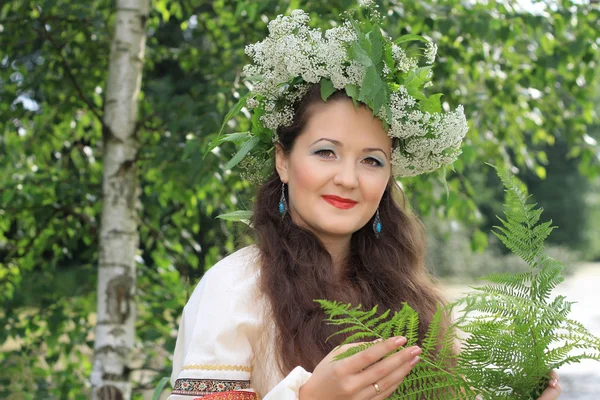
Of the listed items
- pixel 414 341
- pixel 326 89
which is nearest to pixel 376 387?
pixel 414 341

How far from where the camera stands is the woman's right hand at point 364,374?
122 centimetres

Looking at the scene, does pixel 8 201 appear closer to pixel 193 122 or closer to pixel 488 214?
pixel 193 122

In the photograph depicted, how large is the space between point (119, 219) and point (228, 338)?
160 cm

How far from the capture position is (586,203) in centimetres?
2283

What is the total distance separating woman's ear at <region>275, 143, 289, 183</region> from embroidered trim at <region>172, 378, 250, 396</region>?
56 centimetres

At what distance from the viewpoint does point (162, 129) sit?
3.43m

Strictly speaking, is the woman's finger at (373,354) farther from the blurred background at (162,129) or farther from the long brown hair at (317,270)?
the blurred background at (162,129)

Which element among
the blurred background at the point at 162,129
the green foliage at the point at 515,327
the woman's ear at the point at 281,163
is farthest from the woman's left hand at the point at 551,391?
the blurred background at the point at 162,129

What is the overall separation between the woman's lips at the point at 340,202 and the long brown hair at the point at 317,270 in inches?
4.6

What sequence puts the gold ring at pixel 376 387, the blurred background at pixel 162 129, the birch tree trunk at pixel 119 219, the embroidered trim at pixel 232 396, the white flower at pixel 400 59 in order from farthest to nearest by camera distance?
1. the blurred background at pixel 162 129
2. the birch tree trunk at pixel 119 219
3. the white flower at pixel 400 59
4. the embroidered trim at pixel 232 396
5. the gold ring at pixel 376 387

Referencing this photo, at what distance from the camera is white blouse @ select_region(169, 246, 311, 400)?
1613 millimetres

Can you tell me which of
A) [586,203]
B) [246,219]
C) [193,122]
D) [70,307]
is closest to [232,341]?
[246,219]

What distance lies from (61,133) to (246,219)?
2.26m

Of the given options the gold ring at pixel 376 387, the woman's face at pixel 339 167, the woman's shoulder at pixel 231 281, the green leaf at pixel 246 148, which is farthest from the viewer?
the green leaf at pixel 246 148
